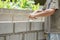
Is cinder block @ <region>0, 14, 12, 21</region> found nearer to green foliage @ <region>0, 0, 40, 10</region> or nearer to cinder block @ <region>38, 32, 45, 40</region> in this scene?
green foliage @ <region>0, 0, 40, 10</region>

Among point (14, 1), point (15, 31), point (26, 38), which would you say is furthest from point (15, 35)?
Answer: point (14, 1)

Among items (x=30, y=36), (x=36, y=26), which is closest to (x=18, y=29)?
(x=30, y=36)

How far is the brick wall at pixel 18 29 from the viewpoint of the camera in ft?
10.5

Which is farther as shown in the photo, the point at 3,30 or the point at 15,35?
the point at 15,35

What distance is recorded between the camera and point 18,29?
3463 millimetres

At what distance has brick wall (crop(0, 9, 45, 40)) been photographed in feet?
10.5

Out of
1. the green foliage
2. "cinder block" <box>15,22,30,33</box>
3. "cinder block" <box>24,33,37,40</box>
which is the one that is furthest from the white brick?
the green foliage

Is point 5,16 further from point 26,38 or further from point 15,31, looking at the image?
point 26,38

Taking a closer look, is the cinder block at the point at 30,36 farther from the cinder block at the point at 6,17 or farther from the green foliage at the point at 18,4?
the green foliage at the point at 18,4

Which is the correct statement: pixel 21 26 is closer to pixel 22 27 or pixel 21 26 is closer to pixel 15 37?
pixel 22 27

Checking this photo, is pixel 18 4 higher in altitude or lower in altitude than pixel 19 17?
higher

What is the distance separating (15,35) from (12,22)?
244mm

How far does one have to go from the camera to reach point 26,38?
3658 mm

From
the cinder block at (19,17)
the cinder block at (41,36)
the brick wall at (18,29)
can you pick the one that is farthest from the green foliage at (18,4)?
the cinder block at (41,36)
